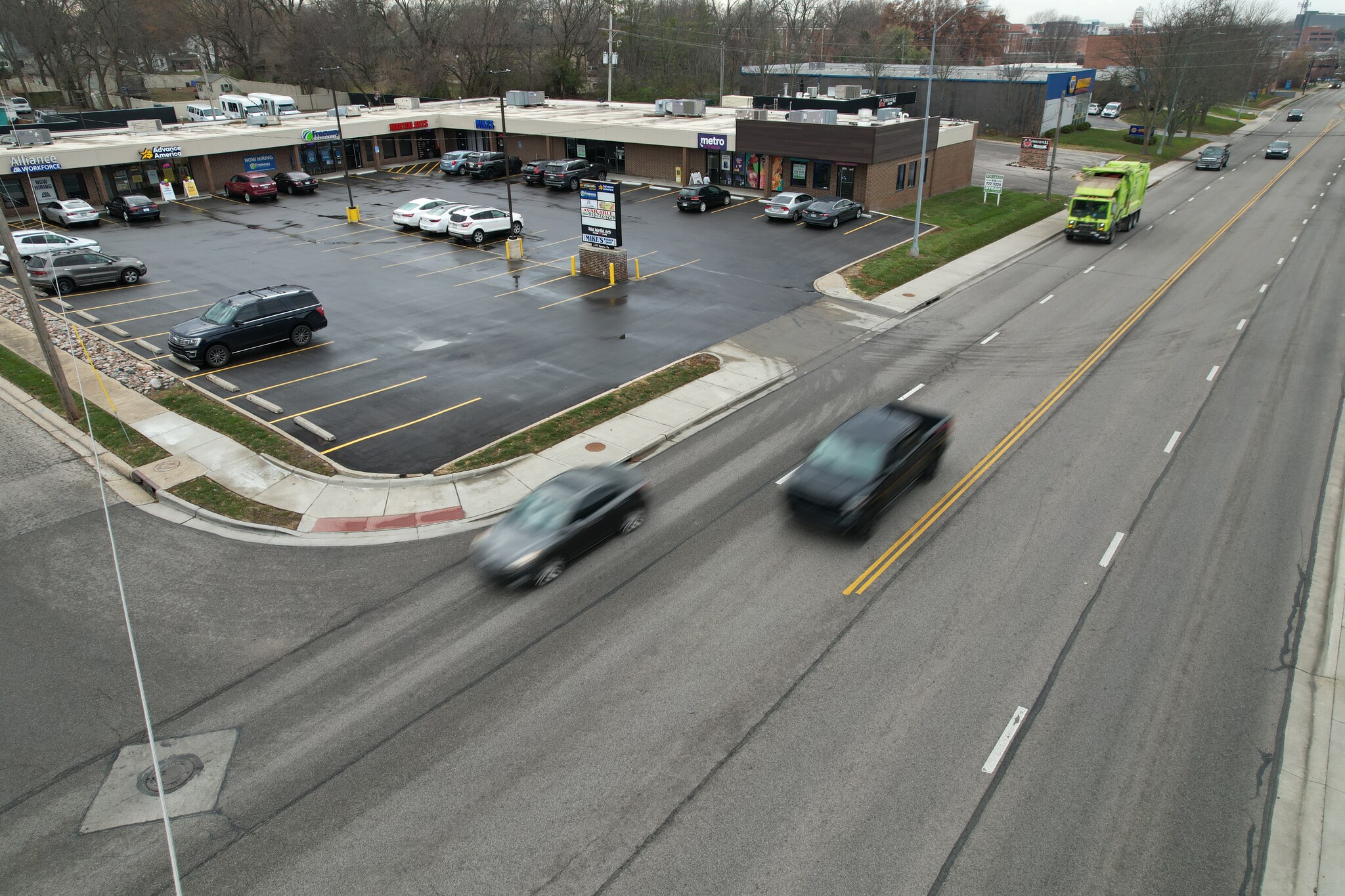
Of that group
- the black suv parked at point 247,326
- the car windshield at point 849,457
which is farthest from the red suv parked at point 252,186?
the car windshield at point 849,457

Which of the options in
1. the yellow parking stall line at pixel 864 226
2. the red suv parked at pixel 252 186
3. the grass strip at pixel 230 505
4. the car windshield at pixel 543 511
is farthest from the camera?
the red suv parked at pixel 252 186

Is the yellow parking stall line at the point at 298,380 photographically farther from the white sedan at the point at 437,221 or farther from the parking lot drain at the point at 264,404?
the white sedan at the point at 437,221

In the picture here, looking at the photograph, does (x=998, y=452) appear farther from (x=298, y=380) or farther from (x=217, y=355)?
(x=217, y=355)

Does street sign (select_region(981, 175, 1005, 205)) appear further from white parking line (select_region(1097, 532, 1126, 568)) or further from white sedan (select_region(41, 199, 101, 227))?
white sedan (select_region(41, 199, 101, 227))

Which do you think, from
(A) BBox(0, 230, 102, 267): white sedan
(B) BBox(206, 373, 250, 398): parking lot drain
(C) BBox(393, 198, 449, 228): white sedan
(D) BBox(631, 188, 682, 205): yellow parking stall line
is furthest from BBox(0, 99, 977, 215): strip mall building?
(B) BBox(206, 373, 250, 398): parking lot drain

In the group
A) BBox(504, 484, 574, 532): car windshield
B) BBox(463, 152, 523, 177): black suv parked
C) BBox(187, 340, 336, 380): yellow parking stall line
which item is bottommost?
BBox(187, 340, 336, 380): yellow parking stall line

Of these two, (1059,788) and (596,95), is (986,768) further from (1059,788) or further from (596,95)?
(596,95)

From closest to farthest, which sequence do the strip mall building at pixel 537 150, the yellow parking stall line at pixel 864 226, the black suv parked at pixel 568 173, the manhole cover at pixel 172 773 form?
the manhole cover at pixel 172 773 < the yellow parking stall line at pixel 864 226 < the strip mall building at pixel 537 150 < the black suv parked at pixel 568 173
